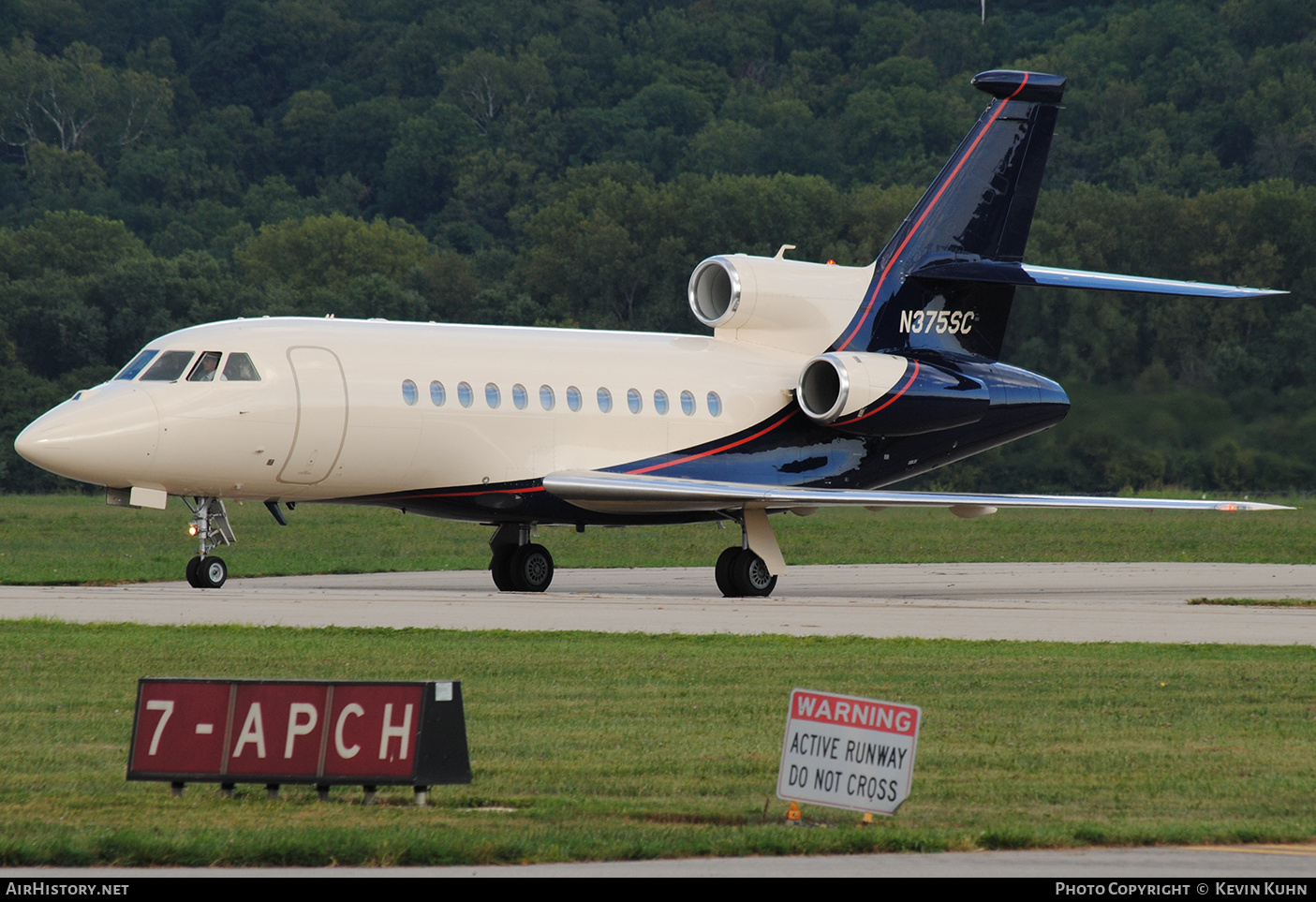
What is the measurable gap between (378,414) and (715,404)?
557cm

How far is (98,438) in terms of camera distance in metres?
23.3

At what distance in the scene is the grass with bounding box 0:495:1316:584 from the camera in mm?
32688

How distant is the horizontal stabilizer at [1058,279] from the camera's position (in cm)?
2778

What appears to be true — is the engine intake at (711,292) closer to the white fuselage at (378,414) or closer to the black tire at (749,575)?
the white fuselage at (378,414)

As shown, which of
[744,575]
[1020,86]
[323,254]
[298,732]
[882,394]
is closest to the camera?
[298,732]

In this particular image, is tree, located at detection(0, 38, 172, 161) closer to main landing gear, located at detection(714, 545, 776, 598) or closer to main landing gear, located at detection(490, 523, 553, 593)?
main landing gear, located at detection(490, 523, 553, 593)

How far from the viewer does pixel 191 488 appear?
24375 mm

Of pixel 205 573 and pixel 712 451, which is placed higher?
pixel 712 451

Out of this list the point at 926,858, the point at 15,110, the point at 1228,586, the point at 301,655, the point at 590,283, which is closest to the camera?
the point at 926,858

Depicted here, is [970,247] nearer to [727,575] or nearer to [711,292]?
[711,292]

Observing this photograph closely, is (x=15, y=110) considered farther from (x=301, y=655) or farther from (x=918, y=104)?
(x=301, y=655)

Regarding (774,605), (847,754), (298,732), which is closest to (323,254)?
(774,605)

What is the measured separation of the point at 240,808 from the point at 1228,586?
2200cm
